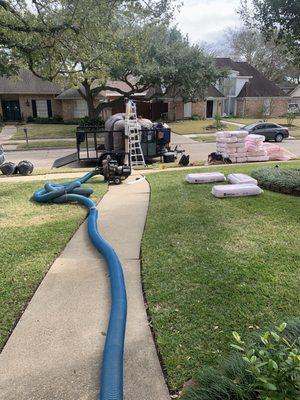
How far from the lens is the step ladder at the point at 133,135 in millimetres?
15970

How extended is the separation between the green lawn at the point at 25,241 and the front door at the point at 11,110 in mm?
34082

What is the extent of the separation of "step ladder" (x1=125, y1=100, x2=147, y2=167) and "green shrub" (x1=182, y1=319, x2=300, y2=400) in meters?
13.5

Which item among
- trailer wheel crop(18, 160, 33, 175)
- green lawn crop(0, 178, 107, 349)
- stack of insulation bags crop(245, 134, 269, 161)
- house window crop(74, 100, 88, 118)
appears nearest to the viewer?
green lawn crop(0, 178, 107, 349)

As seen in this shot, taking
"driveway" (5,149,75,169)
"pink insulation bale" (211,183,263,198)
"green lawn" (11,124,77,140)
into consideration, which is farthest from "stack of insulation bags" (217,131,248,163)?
"green lawn" (11,124,77,140)

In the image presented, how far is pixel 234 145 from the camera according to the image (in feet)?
54.3

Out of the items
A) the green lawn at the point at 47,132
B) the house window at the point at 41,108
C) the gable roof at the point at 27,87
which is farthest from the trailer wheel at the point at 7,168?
the house window at the point at 41,108

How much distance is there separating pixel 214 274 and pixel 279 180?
5337 millimetres

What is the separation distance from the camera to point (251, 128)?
2627 cm

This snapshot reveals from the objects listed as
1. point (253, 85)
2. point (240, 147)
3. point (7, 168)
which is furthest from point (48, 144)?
point (253, 85)

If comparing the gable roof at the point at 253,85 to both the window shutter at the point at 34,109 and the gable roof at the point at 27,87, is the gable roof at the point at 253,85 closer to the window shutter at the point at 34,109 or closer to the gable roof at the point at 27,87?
the gable roof at the point at 27,87

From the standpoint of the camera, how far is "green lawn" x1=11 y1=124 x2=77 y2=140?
1215 inches

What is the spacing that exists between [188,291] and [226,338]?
3.10ft

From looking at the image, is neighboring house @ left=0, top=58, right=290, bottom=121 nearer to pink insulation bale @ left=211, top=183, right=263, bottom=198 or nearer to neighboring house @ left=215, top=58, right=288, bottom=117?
neighboring house @ left=215, top=58, right=288, bottom=117

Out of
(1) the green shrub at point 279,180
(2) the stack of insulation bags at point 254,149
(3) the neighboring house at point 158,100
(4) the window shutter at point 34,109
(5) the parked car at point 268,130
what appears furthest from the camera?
(4) the window shutter at point 34,109
